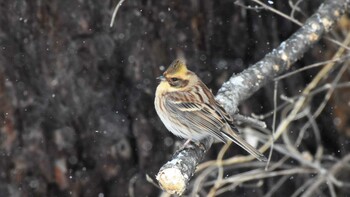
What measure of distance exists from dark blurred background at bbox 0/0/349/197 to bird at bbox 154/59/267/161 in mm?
1208

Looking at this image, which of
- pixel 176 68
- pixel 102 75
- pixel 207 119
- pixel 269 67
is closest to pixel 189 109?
pixel 207 119

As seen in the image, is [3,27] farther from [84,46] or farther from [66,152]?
[66,152]

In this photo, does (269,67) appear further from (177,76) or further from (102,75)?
(102,75)

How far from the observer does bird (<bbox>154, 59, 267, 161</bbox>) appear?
4.59m

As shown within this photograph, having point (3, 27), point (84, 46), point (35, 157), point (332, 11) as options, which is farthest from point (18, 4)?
point (332, 11)

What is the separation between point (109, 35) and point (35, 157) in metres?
1.18

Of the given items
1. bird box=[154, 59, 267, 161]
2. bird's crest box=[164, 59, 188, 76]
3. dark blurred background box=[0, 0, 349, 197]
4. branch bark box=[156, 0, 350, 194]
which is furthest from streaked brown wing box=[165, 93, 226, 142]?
dark blurred background box=[0, 0, 349, 197]

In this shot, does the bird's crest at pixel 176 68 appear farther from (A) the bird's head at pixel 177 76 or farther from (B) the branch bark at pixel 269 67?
(B) the branch bark at pixel 269 67

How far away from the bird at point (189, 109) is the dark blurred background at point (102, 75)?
3.96 ft

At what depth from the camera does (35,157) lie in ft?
19.7

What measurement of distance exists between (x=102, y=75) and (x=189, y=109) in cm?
143

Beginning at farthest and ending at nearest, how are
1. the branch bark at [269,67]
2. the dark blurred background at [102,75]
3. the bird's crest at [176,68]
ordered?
the dark blurred background at [102,75], the bird's crest at [176,68], the branch bark at [269,67]

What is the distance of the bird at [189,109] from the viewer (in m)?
4.59

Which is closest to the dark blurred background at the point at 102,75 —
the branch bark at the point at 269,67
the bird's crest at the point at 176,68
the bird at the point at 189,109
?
the branch bark at the point at 269,67
